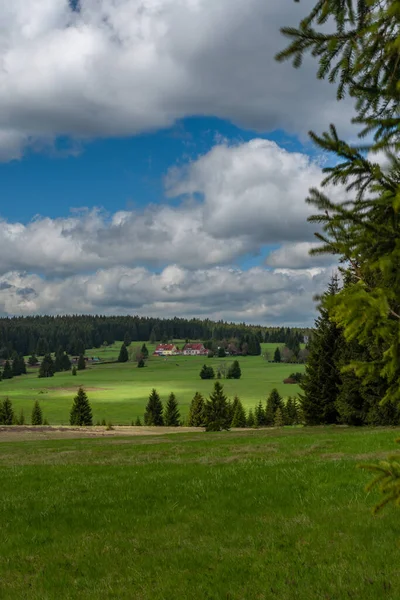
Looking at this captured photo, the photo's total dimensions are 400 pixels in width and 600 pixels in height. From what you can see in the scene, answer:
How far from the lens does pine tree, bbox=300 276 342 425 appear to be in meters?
47.9

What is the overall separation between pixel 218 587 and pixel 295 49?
7836 millimetres

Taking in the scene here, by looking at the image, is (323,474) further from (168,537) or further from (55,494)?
(55,494)

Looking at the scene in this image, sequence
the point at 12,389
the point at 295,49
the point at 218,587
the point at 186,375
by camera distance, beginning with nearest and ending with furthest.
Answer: the point at 295,49, the point at 218,587, the point at 12,389, the point at 186,375

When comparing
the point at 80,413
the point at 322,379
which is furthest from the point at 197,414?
the point at 322,379

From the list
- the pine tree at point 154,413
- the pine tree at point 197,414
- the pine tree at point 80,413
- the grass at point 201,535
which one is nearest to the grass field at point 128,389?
the pine tree at point 154,413

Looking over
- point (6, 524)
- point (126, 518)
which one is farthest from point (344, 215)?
point (6, 524)

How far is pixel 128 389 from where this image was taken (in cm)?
14788

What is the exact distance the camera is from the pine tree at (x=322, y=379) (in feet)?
157

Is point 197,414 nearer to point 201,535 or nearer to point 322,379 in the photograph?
point 322,379

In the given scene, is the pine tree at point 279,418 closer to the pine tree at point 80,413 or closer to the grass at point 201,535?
the pine tree at point 80,413

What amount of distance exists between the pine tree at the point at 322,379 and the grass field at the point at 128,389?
212ft

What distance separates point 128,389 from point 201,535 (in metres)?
143

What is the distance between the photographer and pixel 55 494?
43.0 feet

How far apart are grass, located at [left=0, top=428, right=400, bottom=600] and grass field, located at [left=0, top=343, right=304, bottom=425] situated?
309 ft
